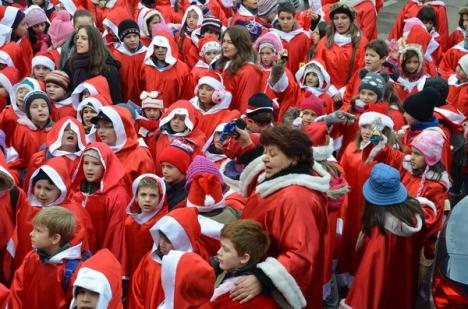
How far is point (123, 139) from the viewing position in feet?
27.2

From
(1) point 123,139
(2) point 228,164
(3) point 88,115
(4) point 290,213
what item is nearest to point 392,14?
(3) point 88,115

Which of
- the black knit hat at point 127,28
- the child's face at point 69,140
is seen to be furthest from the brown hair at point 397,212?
the black knit hat at point 127,28

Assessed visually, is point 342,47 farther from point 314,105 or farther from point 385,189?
point 385,189

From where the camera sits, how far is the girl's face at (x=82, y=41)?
9875 millimetres

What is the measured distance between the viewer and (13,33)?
1153 cm

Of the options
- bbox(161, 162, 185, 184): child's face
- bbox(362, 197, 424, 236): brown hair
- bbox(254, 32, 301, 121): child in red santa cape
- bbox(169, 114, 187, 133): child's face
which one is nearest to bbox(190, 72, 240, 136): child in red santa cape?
bbox(169, 114, 187, 133): child's face

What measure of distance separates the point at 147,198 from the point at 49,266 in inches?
48.1

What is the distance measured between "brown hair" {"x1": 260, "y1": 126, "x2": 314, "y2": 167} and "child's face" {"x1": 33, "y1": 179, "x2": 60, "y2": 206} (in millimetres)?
2330

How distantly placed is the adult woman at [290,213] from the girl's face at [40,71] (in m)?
5.48

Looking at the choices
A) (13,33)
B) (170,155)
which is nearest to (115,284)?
(170,155)

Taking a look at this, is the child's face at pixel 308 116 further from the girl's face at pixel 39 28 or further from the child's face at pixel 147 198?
the girl's face at pixel 39 28

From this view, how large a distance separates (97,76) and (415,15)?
21.2 ft

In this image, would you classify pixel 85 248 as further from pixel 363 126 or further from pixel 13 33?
pixel 13 33

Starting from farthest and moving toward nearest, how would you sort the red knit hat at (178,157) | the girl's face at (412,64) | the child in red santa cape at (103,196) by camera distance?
the girl's face at (412,64) < the red knit hat at (178,157) < the child in red santa cape at (103,196)
